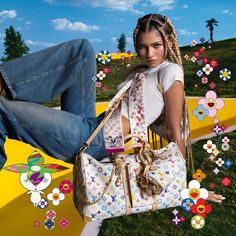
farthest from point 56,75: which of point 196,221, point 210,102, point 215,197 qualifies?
point 210,102

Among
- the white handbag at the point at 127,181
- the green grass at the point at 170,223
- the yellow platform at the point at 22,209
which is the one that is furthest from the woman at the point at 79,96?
the yellow platform at the point at 22,209

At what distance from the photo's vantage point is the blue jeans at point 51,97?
2459 millimetres

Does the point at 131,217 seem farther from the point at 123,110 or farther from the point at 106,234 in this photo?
the point at 123,110

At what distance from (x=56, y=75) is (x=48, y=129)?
0.29 metres

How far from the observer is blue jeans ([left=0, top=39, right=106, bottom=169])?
2.46 meters

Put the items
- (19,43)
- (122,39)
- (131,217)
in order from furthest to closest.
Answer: (19,43) → (122,39) → (131,217)

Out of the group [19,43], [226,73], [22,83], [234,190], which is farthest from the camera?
[19,43]

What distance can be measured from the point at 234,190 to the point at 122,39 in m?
13.3

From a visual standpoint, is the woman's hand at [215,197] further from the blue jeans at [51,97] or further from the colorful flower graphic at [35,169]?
the colorful flower graphic at [35,169]

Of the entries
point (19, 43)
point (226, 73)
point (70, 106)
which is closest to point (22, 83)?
point (70, 106)

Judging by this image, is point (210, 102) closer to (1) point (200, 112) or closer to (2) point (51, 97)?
Result: (1) point (200, 112)

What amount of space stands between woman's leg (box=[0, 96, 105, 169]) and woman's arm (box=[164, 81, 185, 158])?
15.4 inches

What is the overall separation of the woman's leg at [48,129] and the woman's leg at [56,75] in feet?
0.22

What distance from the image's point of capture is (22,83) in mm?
2459
